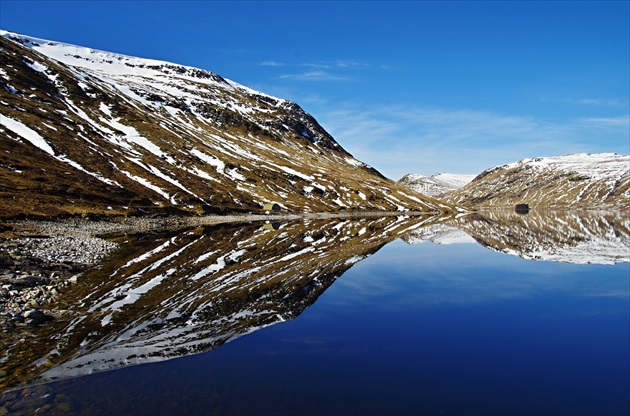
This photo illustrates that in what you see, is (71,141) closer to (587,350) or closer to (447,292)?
(447,292)

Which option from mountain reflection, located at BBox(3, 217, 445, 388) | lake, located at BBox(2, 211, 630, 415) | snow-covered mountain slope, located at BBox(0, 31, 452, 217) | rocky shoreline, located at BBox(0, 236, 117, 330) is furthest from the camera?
snow-covered mountain slope, located at BBox(0, 31, 452, 217)

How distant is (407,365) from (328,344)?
187 inches

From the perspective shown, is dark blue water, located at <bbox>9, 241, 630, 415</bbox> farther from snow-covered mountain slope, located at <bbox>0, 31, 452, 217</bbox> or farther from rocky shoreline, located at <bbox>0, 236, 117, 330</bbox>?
snow-covered mountain slope, located at <bbox>0, 31, 452, 217</bbox>

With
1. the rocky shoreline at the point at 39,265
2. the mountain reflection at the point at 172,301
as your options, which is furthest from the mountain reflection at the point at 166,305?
the rocky shoreline at the point at 39,265

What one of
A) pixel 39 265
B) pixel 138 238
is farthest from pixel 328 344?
pixel 138 238

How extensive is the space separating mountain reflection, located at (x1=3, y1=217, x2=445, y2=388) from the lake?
13 cm

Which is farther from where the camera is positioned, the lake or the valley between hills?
the valley between hills

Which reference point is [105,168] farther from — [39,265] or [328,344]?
[328,344]

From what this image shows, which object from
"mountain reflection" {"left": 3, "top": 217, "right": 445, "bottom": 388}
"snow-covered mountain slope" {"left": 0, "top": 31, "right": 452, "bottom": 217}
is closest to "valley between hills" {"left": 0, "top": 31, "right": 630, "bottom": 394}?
"mountain reflection" {"left": 3, "top": 217, "right": 445, "bottom": 388}

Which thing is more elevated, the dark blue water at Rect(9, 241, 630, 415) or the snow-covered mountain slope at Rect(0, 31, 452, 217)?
the snow-covered mountain slope at Rect(0, 31, 452, 217)

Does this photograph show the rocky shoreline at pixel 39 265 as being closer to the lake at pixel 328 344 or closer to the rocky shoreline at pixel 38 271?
the rocky shoreline at pixel 38 271

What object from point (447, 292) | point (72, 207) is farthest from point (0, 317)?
point (72, 207)

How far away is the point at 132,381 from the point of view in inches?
663

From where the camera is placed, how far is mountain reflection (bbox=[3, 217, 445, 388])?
1916 cm
